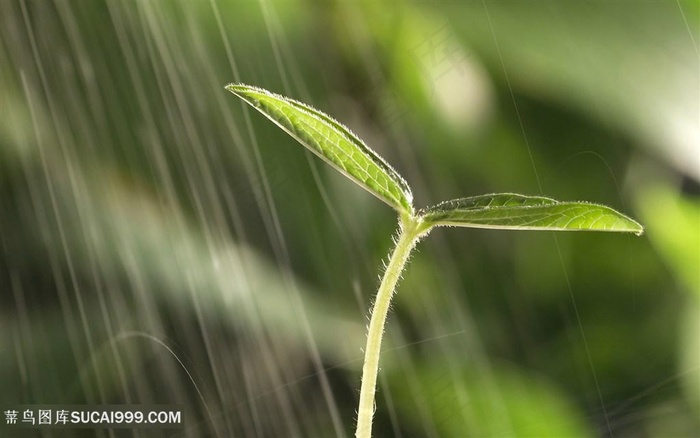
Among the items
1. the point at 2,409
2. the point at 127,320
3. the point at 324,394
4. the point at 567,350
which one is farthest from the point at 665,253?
the point at 2,409

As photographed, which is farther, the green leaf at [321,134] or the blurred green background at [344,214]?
the blurred green background at [344,214]

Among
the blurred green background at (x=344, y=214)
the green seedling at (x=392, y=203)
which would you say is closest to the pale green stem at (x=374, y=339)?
the green seedling at (x=392, y=203)

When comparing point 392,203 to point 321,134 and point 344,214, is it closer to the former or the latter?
point 321,134

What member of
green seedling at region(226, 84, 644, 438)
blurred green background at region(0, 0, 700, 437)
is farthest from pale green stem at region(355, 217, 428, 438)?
blurred green background at region(0, 0, 700, 437)

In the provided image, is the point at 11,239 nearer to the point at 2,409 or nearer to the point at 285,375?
the point at 2,409

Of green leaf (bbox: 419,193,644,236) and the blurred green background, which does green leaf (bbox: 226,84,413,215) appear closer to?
green leaf (bbox: 419,193,644,236)

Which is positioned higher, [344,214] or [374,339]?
[344,214]

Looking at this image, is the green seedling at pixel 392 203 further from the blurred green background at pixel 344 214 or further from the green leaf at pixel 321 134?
the blurred green background at pixel 344 214

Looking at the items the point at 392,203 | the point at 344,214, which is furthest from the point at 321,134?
the point at 344,214
